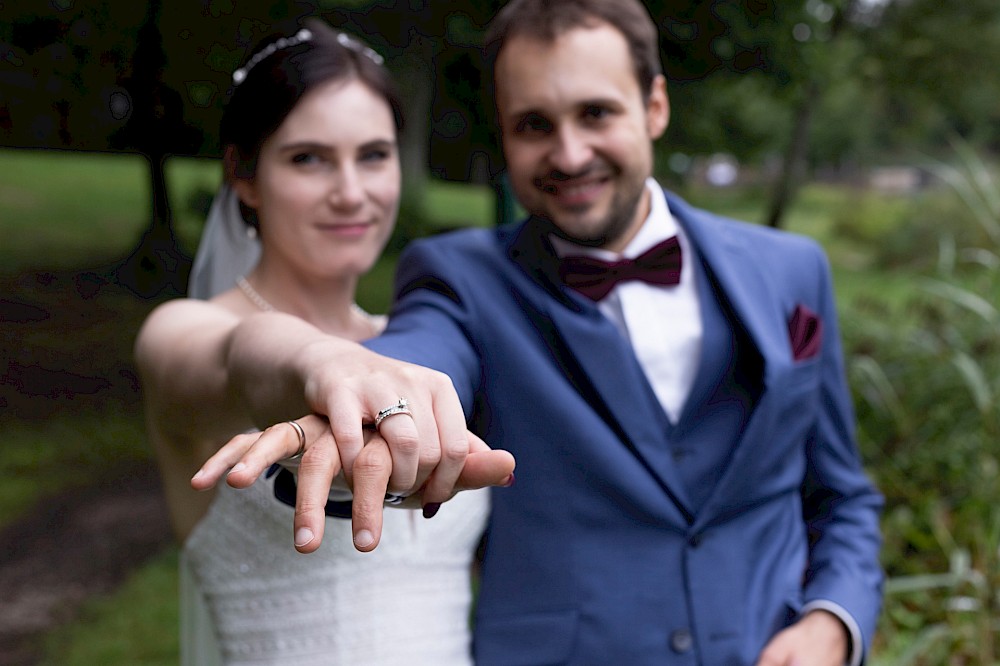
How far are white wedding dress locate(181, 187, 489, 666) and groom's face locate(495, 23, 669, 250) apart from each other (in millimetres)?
640

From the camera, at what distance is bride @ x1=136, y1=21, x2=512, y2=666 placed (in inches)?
75.5

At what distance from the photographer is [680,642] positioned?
1.90 m

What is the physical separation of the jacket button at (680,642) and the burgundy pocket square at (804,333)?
644 millimetres

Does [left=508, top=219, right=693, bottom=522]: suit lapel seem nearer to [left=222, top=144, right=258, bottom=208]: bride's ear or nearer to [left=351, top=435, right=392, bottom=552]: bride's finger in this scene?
[left=222, top=144, right=258, bottom=208]: bride's ear

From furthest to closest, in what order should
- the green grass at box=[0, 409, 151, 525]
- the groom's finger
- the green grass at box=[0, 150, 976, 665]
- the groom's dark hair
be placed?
the green grass at box=[0, 409, 151, 525]
the green grass at box=[0, 150, 976, 665]
the groom's dark hair
the groom's finger

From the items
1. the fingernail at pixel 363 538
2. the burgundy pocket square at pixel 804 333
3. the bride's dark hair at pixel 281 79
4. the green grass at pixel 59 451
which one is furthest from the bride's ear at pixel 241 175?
the green grass at pixel 59 451

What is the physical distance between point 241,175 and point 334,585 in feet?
3.19

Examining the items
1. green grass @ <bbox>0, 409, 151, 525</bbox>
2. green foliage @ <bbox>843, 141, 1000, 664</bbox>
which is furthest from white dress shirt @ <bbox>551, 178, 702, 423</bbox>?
green grass @ <bbox>0, 409, 151, 525</bbox>

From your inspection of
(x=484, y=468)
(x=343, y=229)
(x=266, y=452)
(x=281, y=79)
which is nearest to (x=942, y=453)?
(x=343, y=229)

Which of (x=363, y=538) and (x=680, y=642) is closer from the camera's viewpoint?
(x=363, y=538)

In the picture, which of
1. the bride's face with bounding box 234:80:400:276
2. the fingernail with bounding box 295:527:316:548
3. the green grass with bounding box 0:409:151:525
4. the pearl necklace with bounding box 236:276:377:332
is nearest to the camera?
the fingernail with bounding box 295:527:316:548

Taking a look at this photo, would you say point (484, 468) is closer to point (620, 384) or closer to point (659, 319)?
point (620, 384)

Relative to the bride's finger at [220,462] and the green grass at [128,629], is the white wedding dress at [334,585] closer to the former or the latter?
the bride's finger at [220,462]

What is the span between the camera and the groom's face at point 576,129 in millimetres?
1963
